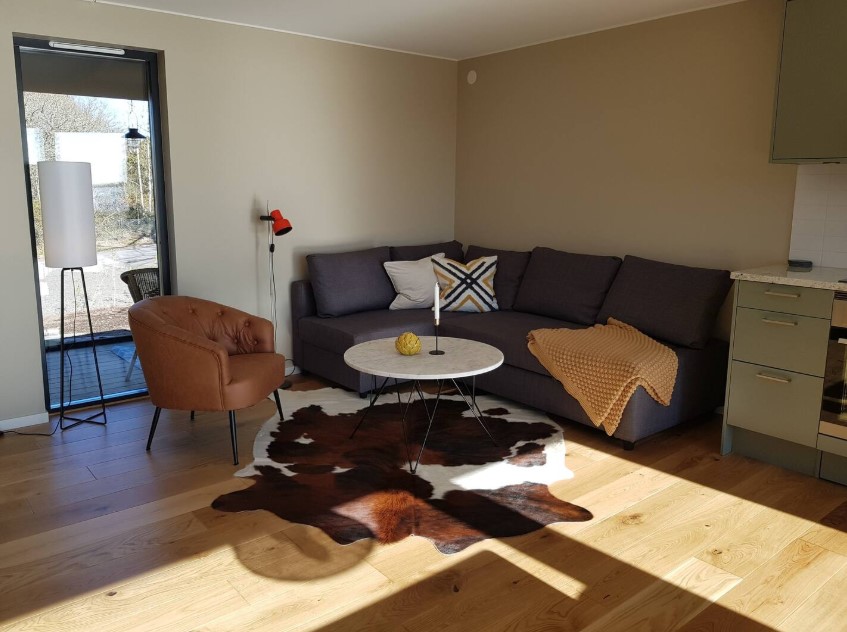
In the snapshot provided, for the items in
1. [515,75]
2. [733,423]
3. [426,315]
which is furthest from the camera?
[515,75]

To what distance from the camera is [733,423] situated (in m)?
3.61

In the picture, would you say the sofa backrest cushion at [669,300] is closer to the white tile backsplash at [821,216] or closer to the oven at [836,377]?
the white tile backsplash at [821,216]

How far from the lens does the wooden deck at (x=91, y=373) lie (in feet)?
14.0

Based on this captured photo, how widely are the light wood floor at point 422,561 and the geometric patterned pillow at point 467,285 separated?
5.93 feet

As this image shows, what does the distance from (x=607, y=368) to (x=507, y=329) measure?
91 cm

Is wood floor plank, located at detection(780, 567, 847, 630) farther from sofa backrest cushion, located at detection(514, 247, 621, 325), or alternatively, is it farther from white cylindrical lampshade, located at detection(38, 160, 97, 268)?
white cylindrical lampshade, located at detection(38, 160, 97, 268)

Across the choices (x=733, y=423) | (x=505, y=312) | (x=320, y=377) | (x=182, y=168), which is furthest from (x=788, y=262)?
(x=182, y=168)

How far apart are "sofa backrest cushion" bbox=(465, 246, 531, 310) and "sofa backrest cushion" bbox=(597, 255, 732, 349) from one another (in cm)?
81

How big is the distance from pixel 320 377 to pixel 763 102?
3.27 meters

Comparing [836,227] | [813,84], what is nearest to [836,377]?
[836,227]

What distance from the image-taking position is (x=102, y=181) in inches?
169

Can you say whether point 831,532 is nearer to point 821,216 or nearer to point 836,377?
point 836,377

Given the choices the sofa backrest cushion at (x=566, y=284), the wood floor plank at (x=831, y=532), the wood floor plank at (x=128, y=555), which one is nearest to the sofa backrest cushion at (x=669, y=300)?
the sofa backrest cushion at (x=566, y=284)

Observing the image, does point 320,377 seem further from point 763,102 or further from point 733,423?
point 763,102
